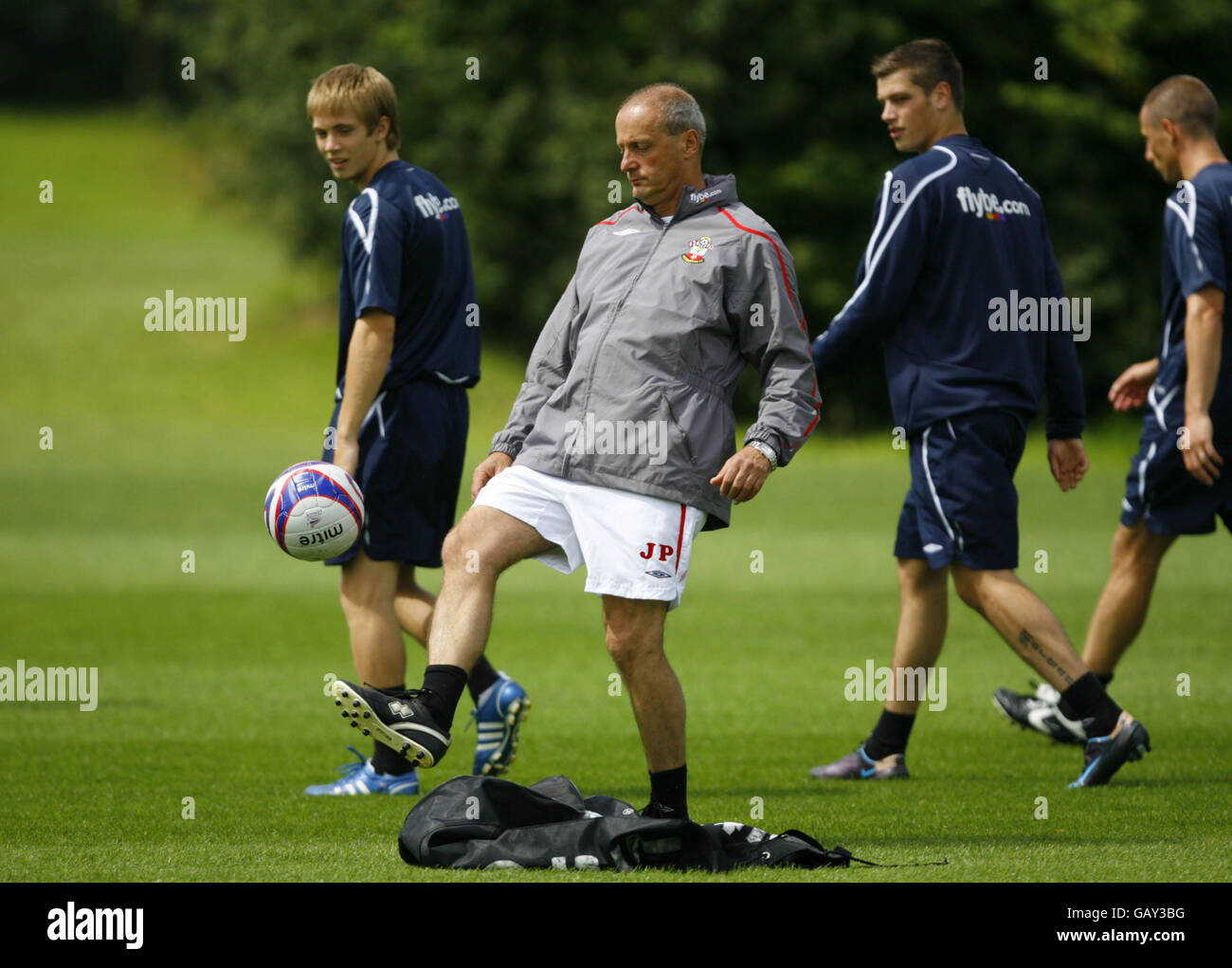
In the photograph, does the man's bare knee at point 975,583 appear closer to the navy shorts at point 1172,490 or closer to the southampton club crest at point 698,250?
the navy shorts at point 1172,490

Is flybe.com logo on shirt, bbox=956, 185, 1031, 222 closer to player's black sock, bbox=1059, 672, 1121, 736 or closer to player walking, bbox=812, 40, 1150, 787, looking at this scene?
player walking, bbox=812, 40, 1150, 787

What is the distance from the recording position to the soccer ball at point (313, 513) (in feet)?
19.8

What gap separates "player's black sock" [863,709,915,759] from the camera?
6.83 m

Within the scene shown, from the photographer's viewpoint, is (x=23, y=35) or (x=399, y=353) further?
(x=23, y=35)

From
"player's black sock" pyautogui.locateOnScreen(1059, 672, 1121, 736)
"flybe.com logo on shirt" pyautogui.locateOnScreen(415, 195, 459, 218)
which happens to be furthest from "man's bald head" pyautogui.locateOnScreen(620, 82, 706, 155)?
"player's black sock" pyautogui.locateOnScreen(1059, 672, 1121, 736)

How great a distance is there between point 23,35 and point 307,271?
45.0m

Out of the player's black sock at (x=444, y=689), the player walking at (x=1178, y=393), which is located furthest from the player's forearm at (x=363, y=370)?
the player walking at (x=1178, y=393)

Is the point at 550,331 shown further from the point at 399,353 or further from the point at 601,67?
the point at 601,67

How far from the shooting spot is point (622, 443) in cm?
519

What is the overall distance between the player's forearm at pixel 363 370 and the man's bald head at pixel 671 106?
5.26ft

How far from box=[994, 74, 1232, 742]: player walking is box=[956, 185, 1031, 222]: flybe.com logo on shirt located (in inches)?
39.0

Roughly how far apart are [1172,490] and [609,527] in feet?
11.0
